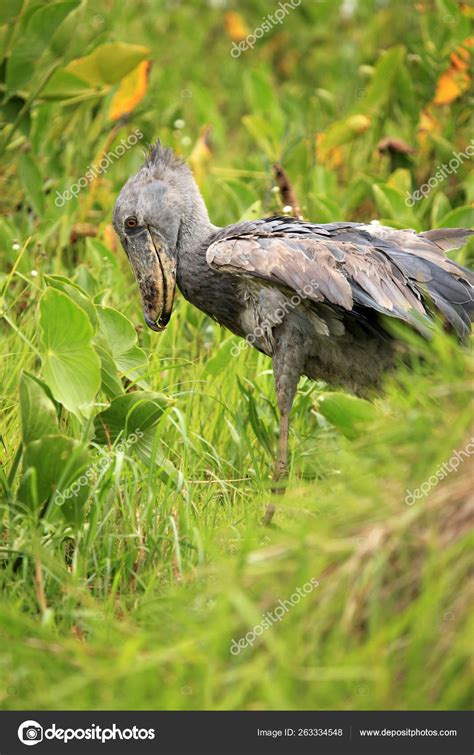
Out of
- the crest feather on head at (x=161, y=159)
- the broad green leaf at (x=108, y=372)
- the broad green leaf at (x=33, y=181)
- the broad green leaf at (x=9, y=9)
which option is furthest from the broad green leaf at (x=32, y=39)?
the broad green leaf at (x=108, y=372)

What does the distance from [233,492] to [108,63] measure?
2.42 m

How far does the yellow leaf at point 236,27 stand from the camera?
Result: 933 cm

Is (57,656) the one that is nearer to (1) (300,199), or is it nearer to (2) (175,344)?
(2) (175,344)

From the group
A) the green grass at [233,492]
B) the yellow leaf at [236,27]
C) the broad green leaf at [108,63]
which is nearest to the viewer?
the green grass at [233,492]

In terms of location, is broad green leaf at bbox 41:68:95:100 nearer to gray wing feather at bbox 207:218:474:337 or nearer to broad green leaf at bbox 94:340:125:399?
gray wing feather at bbox 207:218:474:337

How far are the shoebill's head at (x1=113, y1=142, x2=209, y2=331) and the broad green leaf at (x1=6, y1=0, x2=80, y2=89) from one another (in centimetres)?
120

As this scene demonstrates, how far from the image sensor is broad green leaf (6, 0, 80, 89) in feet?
16.3

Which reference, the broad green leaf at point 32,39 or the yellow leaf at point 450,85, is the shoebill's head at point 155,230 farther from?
the yellow leaf at point 450,85

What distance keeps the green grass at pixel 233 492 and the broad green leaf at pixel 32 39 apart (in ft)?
0.36

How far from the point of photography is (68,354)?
349 centimetres

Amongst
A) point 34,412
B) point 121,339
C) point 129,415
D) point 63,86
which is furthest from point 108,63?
point 34,412

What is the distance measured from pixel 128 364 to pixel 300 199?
2482mm

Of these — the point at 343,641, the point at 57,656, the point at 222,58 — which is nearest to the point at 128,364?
the point at 57,656

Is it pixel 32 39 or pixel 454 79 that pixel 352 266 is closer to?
pixel 32 39
